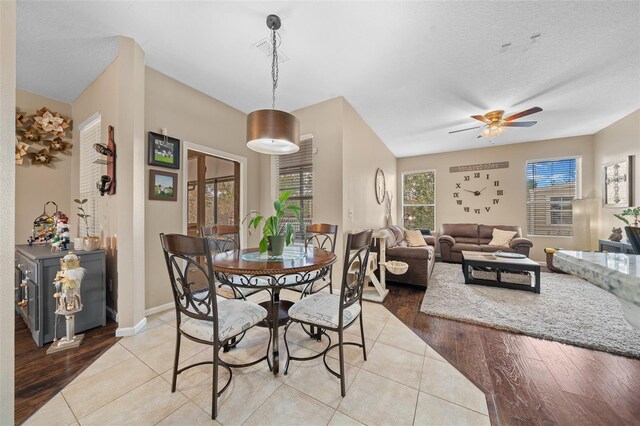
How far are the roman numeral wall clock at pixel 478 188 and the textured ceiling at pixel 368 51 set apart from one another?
2270mm

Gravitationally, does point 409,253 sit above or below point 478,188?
below

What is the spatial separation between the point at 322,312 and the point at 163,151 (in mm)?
2576

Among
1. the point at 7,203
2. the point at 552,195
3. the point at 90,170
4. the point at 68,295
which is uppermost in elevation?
the point at 90,170

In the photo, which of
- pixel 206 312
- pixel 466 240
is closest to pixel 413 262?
pixel 206 312

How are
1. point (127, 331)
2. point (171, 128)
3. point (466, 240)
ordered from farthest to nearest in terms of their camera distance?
1. point (466, 240)
2. point (171, 128)
3. point (127, 331)

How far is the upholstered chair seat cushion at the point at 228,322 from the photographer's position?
138 cm

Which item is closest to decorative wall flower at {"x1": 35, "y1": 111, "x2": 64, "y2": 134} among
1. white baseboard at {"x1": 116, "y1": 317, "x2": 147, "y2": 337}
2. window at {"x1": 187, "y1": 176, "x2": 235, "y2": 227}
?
window at {"x1": 187, "y1": 176, "x2": 235, "y2": 227}

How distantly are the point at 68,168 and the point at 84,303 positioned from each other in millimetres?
2403

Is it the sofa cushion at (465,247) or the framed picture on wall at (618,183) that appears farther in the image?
the sofa cushion at (465,247)

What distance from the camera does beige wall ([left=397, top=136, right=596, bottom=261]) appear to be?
5.03 metres

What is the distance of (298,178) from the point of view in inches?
148

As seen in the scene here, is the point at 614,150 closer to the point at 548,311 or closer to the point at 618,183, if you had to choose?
the point at 618,183

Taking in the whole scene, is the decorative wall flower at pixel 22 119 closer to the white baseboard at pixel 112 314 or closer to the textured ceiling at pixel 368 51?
the textured ceiling at pixel 368 51

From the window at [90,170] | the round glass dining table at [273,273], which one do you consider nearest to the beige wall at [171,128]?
the window at [90,170]
